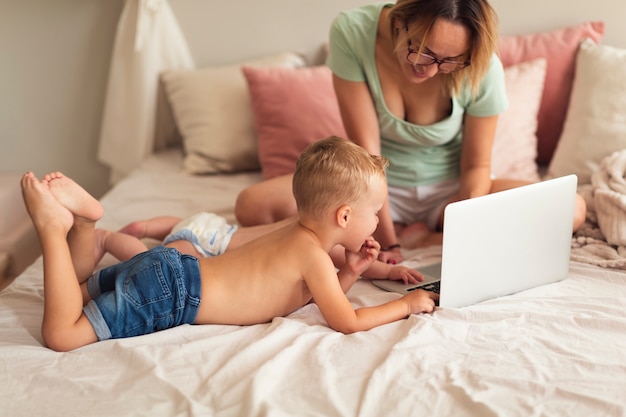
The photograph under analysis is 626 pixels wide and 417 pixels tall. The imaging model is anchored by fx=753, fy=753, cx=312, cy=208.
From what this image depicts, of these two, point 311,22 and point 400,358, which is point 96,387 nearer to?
point 400,358

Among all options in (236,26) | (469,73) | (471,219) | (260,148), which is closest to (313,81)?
(260,148)

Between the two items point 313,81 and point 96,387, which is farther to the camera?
point 313,81

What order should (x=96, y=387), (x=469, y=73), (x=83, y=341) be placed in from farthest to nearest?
(x=469, y=73)
(x=83, y=341)
(x=96, y=387)

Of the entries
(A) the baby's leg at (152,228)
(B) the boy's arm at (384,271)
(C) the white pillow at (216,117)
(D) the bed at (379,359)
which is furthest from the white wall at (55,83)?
(B) the boy's arm at (384,271)

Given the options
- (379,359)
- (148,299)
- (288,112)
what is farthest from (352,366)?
(288,112)

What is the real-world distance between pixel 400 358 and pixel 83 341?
0.59m

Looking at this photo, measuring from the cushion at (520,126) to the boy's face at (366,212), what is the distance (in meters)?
0.83

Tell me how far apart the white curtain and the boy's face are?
1.36 meters

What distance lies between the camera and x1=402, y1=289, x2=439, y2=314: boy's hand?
1480 mm

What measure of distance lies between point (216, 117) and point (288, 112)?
0.97 feet

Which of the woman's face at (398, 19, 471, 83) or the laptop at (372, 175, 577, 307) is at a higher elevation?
the woman's face at (398, 19, 471, 83)

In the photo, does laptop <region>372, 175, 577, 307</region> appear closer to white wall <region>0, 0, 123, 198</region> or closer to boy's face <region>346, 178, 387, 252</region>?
boy's face <region>346, 178, 387, 252</region>

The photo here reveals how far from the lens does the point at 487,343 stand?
1364 mm

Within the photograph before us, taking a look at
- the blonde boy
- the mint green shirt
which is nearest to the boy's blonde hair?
the blonde boy
